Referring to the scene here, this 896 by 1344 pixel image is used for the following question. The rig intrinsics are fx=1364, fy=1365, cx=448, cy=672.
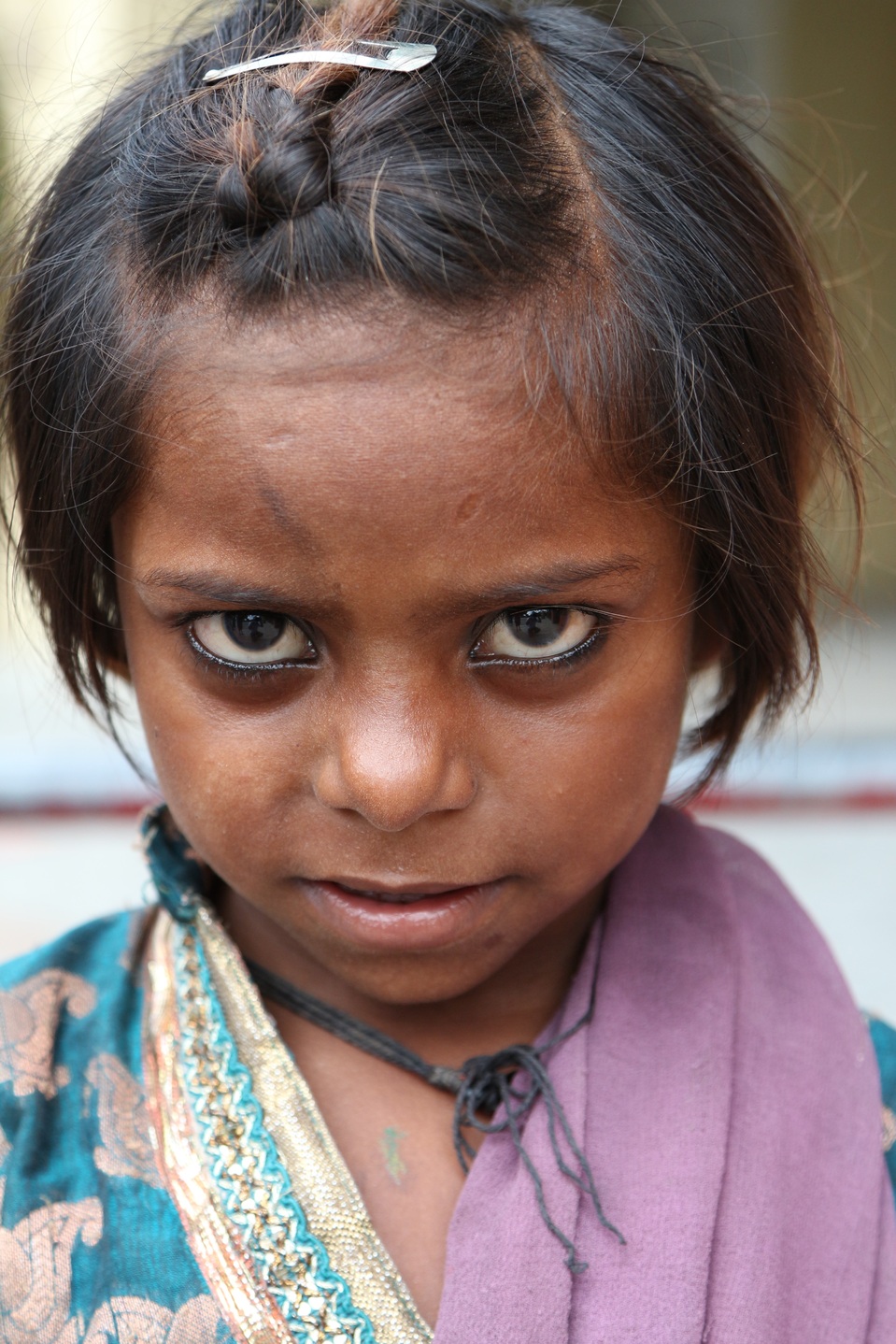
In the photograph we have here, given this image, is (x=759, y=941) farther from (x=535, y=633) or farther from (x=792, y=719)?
(x=792, y=719)

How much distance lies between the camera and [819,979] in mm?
1165

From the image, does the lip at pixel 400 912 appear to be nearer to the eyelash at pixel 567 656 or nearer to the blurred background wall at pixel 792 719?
the eyelash at pixel 567 656

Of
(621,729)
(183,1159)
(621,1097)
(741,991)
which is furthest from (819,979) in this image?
(183,1159)

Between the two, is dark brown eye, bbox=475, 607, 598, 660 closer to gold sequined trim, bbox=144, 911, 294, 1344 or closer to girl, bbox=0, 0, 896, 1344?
girl, bbox=0, 0, 896, 1344

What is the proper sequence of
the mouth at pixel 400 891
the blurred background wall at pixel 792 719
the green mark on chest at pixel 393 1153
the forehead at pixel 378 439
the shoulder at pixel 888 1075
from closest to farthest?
the forehead at pixel 378 439 < the mouth at pixel 400 891 < the green mark on chest at pixel 393 1153 < the shoulder at pixel 888 1075 < the blurred background wall at pixel 792 719

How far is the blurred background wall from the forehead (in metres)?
0.58

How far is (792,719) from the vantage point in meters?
1.87

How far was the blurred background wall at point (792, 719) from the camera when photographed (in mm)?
2295

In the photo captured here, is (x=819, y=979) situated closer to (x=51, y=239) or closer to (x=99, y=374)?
(x=99, y=374)

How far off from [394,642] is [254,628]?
11cm

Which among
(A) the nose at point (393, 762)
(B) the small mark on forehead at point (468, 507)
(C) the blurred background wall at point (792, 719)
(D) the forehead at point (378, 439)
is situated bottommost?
(A) the nose at point (393, 762)

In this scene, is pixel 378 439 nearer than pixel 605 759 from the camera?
Yes

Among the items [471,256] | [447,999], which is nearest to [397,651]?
[471,256]

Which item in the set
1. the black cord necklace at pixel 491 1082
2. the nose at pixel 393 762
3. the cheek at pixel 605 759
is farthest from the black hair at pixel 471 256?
the black cord necklace at pixel 491 1082
